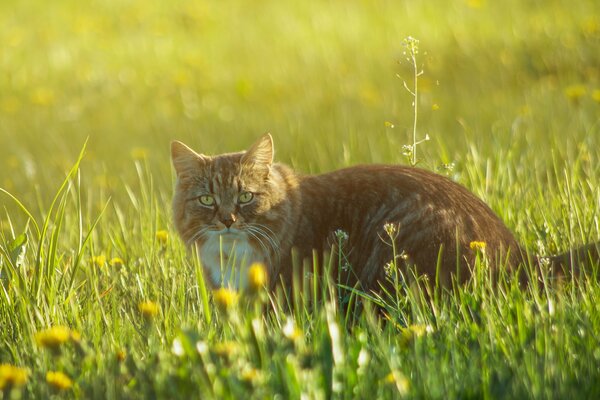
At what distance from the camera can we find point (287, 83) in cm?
788

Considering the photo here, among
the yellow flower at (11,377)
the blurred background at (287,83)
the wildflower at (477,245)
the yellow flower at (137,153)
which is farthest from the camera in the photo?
the yellow flower at (137,153)

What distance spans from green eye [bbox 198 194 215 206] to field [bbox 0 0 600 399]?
22 centimetres

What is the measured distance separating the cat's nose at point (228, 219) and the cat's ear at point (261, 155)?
24 cm

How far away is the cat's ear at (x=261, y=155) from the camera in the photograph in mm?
3527

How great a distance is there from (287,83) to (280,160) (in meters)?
2.56

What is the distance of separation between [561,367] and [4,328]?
5.41ft

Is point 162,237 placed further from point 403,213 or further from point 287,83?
point 287,83

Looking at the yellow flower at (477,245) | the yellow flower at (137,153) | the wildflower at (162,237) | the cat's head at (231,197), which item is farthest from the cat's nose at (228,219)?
the yellow flower at (137,153)

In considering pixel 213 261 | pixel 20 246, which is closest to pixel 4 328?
pixel 20 246

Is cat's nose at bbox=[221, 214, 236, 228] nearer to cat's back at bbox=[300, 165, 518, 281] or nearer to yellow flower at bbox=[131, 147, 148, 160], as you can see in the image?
cat's back at bbox=[300, 165, 518, 281]

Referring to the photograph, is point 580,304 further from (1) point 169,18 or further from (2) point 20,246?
(1) point 169,18

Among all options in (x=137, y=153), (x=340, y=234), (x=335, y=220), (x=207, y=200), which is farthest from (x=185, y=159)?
(x=137, y=153)

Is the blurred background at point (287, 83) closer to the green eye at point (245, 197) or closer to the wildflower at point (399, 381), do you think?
the green eye at point (245, 197)

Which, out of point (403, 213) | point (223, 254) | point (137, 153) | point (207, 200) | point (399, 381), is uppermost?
point (137, 153)
